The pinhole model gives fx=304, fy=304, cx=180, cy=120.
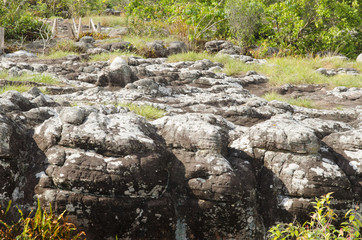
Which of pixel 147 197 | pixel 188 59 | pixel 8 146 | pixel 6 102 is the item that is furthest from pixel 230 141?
pixel 188 59

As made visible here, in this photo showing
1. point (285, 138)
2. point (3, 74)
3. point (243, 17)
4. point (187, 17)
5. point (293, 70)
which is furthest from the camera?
point (243, 17)

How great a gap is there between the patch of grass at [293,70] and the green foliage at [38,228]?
7160mm

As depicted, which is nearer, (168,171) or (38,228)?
(38,228)

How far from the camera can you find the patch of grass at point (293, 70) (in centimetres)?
845

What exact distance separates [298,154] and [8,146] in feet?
8.97

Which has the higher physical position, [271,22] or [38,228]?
[38,228]

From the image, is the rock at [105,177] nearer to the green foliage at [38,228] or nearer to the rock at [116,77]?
the green foliage at [38,228]

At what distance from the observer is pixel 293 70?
30.2 ft

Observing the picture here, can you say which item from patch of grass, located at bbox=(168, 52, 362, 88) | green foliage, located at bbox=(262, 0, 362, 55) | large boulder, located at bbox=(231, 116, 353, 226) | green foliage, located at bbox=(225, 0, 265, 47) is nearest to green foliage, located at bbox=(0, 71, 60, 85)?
patch of grass, located at bbox=(168, 52, 362, 88)

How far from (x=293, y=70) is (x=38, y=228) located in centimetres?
859

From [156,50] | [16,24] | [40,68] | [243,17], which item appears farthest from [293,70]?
[16,24]

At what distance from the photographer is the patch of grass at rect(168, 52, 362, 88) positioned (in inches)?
332

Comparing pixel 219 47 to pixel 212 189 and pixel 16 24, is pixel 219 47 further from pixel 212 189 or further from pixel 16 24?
pixel 212 189

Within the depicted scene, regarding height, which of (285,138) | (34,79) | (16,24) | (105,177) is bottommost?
(16,24)
